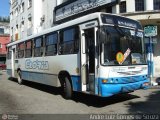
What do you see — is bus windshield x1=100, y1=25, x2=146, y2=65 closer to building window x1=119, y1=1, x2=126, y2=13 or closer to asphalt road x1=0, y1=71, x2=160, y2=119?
asphalt road x1=0, y1=71, x2=160, y2=119

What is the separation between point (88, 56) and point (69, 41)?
1406mm

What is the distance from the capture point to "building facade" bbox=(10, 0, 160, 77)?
58.2 feet

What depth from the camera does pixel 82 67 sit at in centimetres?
915

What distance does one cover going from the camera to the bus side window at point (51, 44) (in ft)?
37.0

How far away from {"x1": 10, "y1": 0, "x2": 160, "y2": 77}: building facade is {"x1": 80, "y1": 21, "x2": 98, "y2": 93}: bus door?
7579 millimetres

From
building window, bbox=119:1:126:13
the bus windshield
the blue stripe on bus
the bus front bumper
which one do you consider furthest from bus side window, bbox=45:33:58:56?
building window, bbox=119:1:126:13

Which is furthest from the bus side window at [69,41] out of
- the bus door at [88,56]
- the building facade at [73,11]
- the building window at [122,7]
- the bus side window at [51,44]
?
the building window at [122,7]

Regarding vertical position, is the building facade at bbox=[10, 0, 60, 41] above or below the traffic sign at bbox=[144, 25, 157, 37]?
above

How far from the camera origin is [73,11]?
22.7 m

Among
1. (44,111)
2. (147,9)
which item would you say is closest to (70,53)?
(44,111)

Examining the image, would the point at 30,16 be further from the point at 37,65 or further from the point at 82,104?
the point at 82,104

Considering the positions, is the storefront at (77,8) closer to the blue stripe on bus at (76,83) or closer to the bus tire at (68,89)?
the bus tire at (68,89)

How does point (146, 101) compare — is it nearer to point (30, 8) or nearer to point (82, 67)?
point (82, 67)

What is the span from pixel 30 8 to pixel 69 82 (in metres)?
25.1
